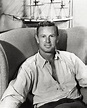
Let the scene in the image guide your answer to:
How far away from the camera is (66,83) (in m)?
1.66

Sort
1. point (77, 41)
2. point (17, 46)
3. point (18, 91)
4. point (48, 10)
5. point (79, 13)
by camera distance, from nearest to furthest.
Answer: point (18, 91), point (17, 46), point (77, 41), point (48, 10), point (79, 13)

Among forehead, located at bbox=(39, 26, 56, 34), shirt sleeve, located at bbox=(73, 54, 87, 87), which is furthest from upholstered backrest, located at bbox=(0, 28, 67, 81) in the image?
shirt sleeve, located at bbox=(73, 54, 87, 87)

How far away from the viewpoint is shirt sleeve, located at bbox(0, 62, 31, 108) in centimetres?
136

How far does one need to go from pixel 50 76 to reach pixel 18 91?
0.27m

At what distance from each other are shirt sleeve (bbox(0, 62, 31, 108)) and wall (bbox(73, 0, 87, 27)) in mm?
3070

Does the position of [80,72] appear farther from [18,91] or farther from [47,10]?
[47,10]

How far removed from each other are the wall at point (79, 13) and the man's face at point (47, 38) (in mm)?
2886

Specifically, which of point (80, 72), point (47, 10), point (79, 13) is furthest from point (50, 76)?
point (79, 13)

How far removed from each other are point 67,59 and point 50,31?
0.85ft

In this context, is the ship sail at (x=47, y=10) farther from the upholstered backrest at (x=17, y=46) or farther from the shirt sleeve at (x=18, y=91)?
the shirt sleeve at (x=18, y=91)

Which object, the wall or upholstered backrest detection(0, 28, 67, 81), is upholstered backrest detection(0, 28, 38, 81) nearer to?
upholstered backrest detection(0, 28, 67, 81)

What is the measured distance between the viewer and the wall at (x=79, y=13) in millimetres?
4383

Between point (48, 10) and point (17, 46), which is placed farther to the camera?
point (48, 10)

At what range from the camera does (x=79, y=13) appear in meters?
4.42
